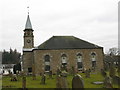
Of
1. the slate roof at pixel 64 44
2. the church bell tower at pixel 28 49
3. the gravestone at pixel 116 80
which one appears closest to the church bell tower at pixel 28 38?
the church bell tower at pixel 28 49

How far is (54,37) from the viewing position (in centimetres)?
4188

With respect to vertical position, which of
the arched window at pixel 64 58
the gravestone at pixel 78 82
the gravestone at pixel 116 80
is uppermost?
the arched window at pixel 64 58

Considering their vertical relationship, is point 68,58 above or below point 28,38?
below

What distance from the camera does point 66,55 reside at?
1532 inches

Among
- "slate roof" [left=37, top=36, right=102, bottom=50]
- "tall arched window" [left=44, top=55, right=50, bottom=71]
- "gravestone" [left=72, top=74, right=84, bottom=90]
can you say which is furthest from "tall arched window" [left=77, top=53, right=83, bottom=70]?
"gravestone" [left=72, top=74, right=84, bottom=90]

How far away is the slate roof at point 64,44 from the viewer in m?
39.1

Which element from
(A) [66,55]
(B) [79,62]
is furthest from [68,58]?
(B) [79,62]

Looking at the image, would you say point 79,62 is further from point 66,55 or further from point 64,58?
point 64,58

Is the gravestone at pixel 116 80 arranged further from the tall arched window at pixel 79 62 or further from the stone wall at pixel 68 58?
the tall arched window at pixel 79 62

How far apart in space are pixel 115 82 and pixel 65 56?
21.6 metres

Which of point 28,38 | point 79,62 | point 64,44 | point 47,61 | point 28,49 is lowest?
point 79,62

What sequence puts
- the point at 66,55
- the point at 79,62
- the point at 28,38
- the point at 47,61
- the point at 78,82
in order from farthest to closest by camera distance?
the point at 28,38 → the point at 79,62 → the point at 66,55 → the point at 47,61 → the point at 78,82

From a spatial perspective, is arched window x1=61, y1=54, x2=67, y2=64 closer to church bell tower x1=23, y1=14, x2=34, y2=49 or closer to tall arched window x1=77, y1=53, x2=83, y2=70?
tall arched window x1=77, y1=53, x2=83, y2=70

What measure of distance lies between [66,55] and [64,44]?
7.95ft
